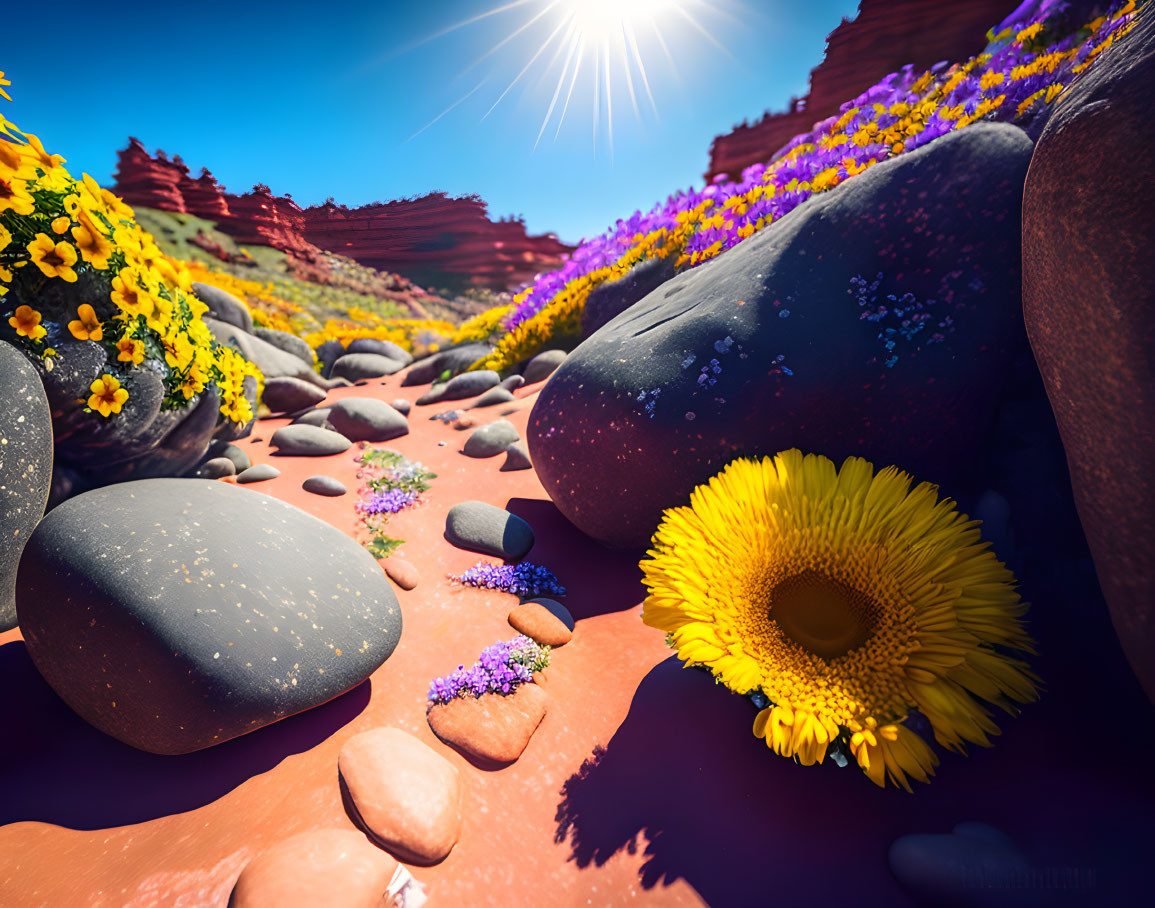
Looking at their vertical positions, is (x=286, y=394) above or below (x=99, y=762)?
above

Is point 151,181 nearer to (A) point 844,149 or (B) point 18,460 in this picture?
(B) point 18,460

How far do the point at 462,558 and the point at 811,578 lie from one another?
6.84 feet

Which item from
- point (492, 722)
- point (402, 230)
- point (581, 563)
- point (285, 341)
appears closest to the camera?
point (492, 722)

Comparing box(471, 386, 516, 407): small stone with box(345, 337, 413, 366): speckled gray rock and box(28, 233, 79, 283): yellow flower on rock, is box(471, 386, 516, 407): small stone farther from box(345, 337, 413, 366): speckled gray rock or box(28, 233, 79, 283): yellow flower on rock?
box(345, 337, 413, 366): speckled gray rock

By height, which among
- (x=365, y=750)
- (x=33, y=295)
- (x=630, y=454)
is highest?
(x=33, y=295)

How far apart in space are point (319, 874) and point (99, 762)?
1.12 m

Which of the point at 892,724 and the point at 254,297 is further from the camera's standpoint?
the point at 254,297

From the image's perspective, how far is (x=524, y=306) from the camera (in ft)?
26.0

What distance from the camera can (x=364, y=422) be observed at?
4.86 m

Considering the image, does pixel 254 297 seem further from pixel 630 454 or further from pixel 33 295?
pixel 630 454

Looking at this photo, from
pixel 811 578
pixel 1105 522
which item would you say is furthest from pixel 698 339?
pixel 1105 522

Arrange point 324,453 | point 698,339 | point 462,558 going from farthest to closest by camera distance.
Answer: point 324,453, point 462,558, point 698,339

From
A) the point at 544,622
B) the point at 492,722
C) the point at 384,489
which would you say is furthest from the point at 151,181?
the point at 492,722

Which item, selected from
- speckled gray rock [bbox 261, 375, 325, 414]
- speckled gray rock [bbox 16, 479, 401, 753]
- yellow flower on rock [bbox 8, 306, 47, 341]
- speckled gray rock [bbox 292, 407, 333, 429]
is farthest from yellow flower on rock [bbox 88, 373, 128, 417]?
speckled gray rock [bbox 261, 375, 325, 414]
